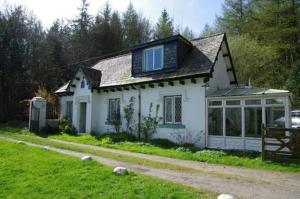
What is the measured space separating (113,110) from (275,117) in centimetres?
1163

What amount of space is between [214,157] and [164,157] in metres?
2.13

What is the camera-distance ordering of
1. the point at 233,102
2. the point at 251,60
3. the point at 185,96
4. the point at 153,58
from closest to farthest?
1. the point at 233,102
2. the point at 185,96
3. the point at 153,58
4. the point at 251,60

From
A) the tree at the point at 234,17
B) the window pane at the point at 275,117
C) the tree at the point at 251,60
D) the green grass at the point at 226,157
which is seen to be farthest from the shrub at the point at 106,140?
the tree at the point at 234,17

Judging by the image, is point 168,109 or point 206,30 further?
point 206,30

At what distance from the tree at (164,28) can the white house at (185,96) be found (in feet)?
65.7

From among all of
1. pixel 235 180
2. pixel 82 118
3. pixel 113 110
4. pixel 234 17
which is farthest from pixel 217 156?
pixel 234 17

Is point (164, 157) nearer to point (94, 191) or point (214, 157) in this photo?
point (214, 157)

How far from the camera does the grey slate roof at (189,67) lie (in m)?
17.2

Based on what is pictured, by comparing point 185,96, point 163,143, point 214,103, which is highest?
point 185,96

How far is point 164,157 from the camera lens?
13438 millimetres

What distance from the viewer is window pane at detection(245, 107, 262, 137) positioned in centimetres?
1470

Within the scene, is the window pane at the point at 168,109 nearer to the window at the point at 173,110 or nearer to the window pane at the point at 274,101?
the window at the point at 173,110

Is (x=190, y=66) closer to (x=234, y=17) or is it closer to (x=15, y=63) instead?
(x=234, y=17)

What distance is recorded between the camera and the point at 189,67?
58.3 feet
